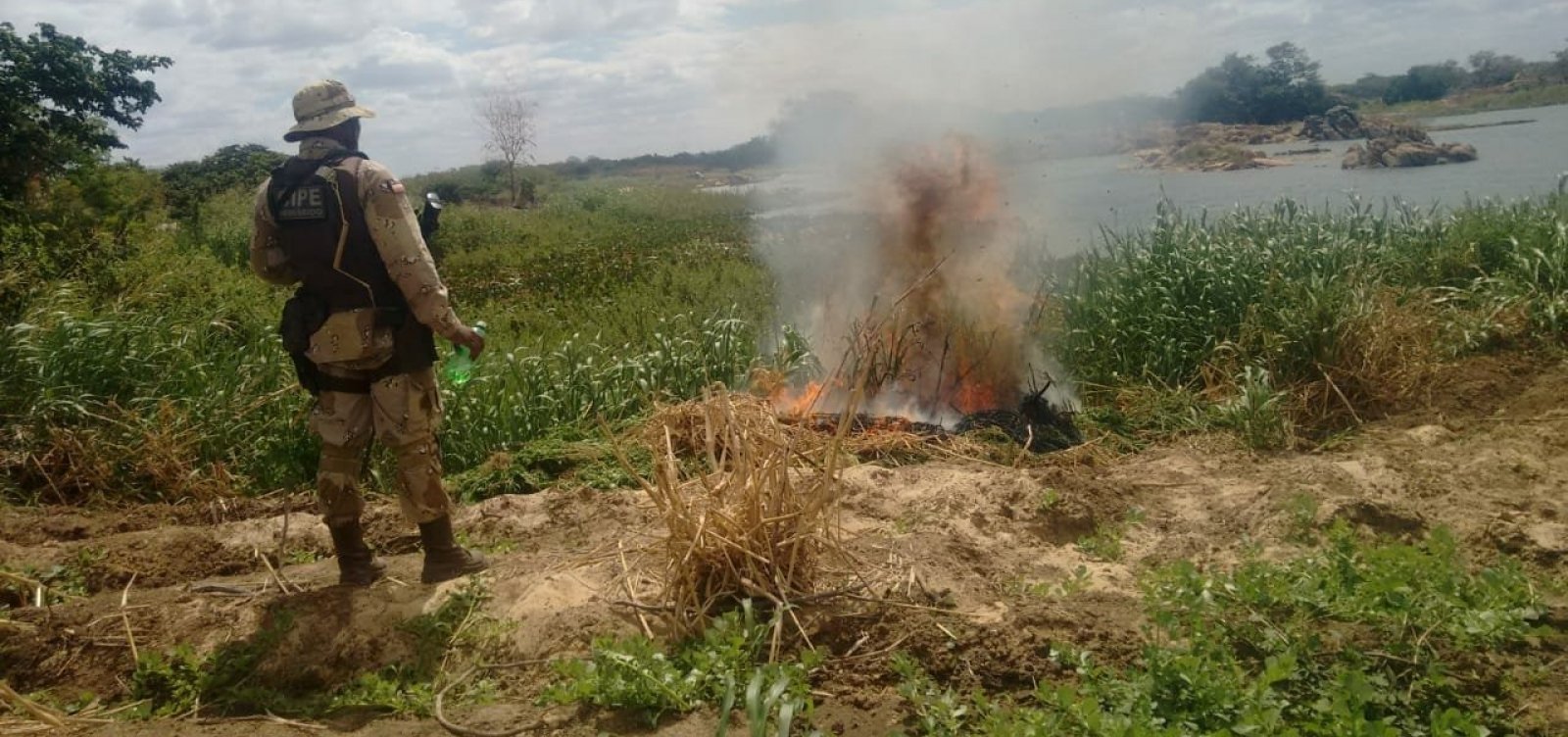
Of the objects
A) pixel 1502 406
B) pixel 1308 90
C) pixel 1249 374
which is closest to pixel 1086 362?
pixel 1249 374

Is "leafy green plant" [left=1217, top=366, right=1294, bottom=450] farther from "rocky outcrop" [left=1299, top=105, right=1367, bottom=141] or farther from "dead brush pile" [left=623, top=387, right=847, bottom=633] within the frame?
"rocky outcrop" [left=1299, top=105, right=1367, bottom=141]

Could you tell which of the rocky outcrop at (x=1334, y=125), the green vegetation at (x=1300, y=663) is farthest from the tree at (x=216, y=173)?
the rocky outcrop at (x=1334, y=125)

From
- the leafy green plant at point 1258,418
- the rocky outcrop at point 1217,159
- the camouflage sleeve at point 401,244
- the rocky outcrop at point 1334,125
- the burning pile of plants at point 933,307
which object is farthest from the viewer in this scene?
the rocky outcrop at point 1334,125

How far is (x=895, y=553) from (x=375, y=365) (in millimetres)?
2082

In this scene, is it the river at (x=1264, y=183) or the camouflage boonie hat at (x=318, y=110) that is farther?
the river at (x=1264, y=183)

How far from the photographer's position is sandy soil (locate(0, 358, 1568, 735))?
129 inches

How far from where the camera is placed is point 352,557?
13.3ft

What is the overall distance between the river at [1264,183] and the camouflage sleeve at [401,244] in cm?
479

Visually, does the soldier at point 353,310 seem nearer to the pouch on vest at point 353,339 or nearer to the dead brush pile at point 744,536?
the pouch on vest at point 353,339

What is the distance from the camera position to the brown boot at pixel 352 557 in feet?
13.2

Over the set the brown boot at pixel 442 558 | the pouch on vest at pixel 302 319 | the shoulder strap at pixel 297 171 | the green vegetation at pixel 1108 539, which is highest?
the shoulder strap at pixel 297 171

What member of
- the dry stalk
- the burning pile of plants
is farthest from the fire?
the dry stalk

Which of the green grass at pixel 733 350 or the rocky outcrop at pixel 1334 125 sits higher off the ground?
the rocky outcrop at pixel 1334 125

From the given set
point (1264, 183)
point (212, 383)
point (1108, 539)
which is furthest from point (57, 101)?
point (1264, 183)
